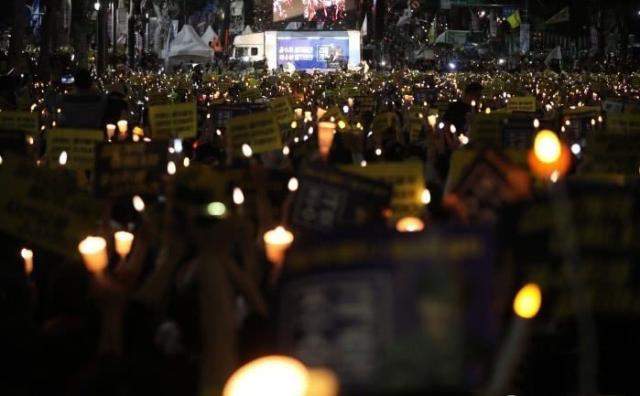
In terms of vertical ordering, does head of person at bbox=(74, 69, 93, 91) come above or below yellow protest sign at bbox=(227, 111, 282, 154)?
above

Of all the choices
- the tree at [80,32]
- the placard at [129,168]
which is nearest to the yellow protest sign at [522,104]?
the placard at [129,168]

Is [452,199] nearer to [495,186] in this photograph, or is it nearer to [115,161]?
[495,186]

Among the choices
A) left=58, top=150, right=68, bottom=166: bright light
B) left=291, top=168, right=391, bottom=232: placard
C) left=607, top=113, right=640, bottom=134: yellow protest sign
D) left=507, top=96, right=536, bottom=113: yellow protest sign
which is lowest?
left=507, top=96, right=536, bottom=113: yellow protest sign

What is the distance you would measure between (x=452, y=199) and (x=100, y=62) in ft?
92.9

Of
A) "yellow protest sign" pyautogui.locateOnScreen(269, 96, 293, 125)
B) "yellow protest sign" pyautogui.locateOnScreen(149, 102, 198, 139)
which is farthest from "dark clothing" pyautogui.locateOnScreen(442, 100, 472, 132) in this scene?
"yellow protest sign" pyautogui.locateOnScreen(149, 102, 198, 139)

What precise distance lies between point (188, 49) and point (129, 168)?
43.0m

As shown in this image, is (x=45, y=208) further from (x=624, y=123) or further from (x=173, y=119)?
(x=624, y=123)

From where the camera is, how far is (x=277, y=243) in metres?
5.79

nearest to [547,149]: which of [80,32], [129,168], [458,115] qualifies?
[129,168]

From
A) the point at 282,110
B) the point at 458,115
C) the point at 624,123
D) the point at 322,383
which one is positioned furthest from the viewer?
the point at 458,115

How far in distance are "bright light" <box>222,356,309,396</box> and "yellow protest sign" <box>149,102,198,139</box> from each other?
8473mm

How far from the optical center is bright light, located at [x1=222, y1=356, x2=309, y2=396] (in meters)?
2.50

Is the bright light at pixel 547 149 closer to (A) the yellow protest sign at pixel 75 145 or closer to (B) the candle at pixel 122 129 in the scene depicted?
(A) the yellow protest sign at pixel 75 145

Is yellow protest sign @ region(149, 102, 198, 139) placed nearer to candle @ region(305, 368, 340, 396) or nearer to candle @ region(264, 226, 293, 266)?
candle @ region(264, 226, 293, 266)
